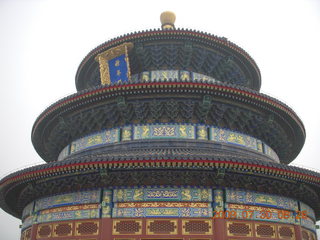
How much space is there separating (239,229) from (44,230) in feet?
26.7

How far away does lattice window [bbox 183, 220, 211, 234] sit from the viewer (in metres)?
13.3

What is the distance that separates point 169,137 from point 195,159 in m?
3.76

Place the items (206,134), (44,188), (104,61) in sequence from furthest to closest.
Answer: (104,61) < (206,134) < (44,188)

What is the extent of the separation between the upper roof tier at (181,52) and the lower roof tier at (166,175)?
860cm

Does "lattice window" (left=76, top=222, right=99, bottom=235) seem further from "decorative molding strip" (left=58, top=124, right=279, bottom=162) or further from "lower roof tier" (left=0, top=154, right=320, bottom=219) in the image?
"decorative molding strip" (left=58, top=124, right=279, bottom=162)

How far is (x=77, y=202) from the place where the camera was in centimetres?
1453

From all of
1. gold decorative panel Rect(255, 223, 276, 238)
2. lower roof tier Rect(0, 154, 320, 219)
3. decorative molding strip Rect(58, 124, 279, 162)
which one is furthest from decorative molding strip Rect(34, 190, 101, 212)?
gold decorative panel Rect(255, 223, 276, 238)

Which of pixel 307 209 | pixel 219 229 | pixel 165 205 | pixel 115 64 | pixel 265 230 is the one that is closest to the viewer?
pixel 219 229

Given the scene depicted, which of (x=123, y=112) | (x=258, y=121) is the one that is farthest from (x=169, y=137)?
(x=258, y=121)

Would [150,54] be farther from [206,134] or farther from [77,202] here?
[77,202]

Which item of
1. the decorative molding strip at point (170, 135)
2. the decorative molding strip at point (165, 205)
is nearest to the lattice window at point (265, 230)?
the decorative molding strip at point (165, 205)

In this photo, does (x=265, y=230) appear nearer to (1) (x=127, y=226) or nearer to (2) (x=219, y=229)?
(2) (x=219, y=229)

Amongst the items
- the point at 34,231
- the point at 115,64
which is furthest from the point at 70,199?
the point at 115,64

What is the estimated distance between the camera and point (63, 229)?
14.4 meters
